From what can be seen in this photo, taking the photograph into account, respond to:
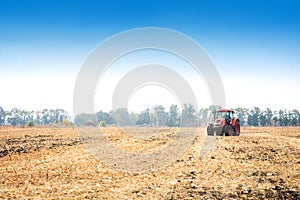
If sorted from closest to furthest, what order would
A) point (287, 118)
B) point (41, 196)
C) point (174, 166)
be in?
1. point (41, 196)
2. point (174, 166)
3. point (287, 118)

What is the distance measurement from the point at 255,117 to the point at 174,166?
341 ft

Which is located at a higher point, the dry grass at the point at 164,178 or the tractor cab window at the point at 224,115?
the tractor cab window at the point at 224,115

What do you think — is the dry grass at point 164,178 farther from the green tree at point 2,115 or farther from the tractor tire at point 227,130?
the green tree at point 2,115

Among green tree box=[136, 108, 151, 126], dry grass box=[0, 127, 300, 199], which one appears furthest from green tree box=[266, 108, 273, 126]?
dry grass box=[0, 127, 300, 199]

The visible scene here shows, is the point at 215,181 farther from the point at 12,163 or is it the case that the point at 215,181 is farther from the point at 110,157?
the point at 12,163

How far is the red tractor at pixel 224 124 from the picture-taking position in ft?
79.6

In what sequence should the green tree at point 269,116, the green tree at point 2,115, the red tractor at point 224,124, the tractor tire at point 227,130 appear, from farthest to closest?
1. the green tree at point 2,115
2. the green tree at point 269,116
3. the tractor tire at point 227,130
4. the red tractor at point 224,124

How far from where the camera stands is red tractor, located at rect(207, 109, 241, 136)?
24250 millimetres

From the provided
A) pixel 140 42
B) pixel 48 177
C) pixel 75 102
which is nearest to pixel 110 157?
pixel 75 102

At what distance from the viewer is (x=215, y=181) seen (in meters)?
9.23

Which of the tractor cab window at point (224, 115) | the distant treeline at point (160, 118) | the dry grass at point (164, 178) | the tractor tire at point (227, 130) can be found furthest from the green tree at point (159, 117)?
the dry grass at point (164, 178)

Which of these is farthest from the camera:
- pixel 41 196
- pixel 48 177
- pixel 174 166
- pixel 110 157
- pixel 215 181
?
pixel 110 157

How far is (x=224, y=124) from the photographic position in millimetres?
24250

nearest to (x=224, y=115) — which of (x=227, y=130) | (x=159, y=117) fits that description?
(x=227, y=130)
